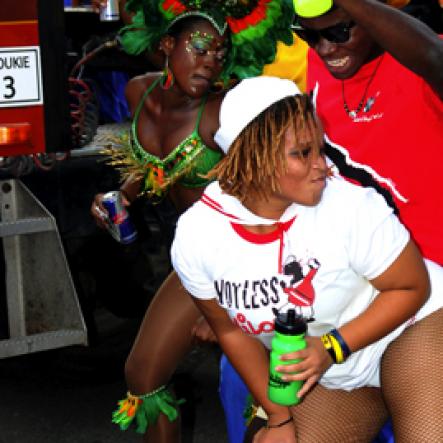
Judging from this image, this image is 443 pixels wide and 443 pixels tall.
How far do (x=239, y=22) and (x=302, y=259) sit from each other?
4.41 feet

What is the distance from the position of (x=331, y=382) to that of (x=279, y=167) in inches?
27.0

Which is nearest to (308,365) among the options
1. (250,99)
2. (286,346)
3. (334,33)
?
(286,346)

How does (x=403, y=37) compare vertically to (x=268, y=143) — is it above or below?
above

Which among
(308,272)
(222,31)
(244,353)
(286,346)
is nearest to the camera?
(286,346)

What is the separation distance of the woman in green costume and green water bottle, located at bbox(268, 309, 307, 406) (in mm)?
818

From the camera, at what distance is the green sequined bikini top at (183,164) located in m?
3.43

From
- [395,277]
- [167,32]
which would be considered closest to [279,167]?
[395,277]

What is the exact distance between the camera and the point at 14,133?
3.32 meters

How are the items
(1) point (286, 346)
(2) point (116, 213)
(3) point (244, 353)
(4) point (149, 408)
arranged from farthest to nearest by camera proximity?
1. (2) point (116, 213)
2. (4) point (149, 408)
3. (3) point (244, 353)
4. (1) point (286, 346)

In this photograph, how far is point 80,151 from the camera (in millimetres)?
4152

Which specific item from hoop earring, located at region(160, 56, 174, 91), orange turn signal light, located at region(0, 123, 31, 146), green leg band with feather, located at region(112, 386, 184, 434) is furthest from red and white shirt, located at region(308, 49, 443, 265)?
orange turn signal light, located at region(0, 123, 31, 146)

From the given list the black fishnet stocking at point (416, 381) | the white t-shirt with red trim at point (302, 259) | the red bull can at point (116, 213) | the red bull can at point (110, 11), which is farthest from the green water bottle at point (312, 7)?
the red bull can at point (110, 11)

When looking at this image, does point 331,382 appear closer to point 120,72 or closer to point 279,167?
point 279,167

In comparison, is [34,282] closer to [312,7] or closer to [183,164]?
[183,164]
